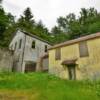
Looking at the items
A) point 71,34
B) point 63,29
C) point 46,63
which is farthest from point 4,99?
point 63,29

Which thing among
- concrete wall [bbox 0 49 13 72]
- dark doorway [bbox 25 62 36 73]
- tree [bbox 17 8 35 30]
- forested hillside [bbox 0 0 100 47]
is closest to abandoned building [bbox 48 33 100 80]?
dark doorway [bbox 25 62 36 73]

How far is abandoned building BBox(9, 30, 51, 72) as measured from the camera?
29.8 m

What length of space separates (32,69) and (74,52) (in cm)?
1129

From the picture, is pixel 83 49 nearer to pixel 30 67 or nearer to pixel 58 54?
pixel 58 54

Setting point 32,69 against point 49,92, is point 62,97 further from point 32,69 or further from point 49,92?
point 32,69

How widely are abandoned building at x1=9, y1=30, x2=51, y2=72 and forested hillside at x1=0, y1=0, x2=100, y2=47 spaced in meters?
8.13

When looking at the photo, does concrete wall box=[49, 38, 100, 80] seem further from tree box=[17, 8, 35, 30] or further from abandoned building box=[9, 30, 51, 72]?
tree box=[17, 8, 35, 30]

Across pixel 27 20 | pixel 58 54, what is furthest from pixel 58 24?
pixel 58 54

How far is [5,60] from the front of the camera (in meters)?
29.6

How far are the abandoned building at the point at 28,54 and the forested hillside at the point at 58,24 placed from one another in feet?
26.7

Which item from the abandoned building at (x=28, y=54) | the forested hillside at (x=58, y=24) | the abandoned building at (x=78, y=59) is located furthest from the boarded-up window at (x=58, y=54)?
the forested hillside at (x=58, y=24)

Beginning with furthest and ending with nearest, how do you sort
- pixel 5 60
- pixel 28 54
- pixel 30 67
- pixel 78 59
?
pixel 28 54 < pixel 30 67 < pixel 5 60 < pixel 78 59

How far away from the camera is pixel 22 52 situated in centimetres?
3080

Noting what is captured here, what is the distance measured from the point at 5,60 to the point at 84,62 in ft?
48.4
